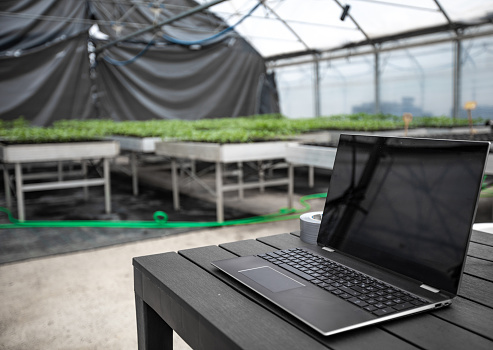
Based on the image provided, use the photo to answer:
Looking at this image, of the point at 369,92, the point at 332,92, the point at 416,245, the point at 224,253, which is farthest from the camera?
the point at 332,92

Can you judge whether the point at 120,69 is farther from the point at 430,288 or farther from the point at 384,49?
the point at 430,288

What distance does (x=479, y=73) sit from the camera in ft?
26.5

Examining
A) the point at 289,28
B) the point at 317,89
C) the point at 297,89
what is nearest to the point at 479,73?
the point at 317,89

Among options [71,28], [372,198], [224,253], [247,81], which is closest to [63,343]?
[224,253]

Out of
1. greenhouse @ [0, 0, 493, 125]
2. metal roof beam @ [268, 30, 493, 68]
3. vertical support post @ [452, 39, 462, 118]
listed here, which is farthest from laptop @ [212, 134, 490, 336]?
vertical support post @ [452, 39, 462, 118]

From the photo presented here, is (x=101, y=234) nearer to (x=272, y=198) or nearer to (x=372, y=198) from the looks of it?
(x=272, y=198)

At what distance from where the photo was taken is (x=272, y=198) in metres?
5.46

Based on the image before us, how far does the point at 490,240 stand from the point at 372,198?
44cm

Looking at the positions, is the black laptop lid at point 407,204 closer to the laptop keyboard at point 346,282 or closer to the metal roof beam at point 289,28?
the laptop keyboard at point 346,282

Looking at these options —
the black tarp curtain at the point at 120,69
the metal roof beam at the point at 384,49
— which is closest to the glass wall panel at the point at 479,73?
the metal roof beam at the point at 384,49

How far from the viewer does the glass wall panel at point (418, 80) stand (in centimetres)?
872

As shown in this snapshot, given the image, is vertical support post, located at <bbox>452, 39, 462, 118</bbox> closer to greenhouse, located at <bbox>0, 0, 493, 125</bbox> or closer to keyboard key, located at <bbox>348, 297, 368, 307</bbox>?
greenhouse, located at <bbox>0, 0, 493, 125</bbox>

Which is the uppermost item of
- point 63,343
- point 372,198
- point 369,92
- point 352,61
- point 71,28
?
point 71,28

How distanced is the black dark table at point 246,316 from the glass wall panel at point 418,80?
27.7ft
